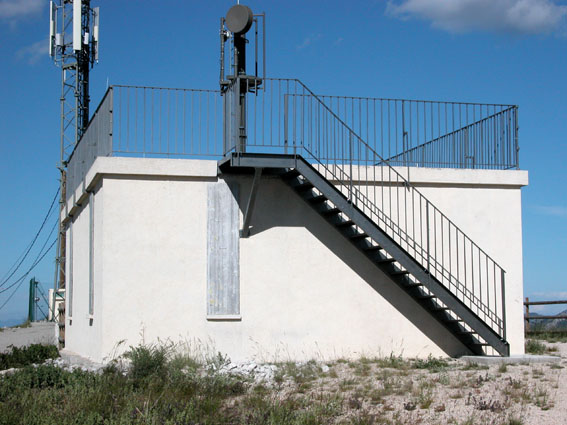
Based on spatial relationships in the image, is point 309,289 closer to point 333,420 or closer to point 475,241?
point 475,241

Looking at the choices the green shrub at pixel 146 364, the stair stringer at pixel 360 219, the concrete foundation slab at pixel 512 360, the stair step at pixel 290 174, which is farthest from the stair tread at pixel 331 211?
the green shrub at pixel 146 364

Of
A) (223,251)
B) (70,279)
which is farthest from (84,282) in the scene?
(223,251)

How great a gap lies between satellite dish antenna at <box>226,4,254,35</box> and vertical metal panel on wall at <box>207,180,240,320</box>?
9.83 feet

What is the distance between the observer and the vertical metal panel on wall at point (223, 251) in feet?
48.1

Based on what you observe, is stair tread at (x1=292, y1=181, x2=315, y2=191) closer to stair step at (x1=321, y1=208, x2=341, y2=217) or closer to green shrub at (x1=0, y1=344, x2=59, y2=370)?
stair step at (x1=321, y1=208, x2=341, y2=217)

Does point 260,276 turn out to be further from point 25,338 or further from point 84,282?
point 25,338

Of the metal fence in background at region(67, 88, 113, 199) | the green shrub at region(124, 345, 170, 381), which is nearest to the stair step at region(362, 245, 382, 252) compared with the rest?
the green shrub at region(124, 345, 170, 381)

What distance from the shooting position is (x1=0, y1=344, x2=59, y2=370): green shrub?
1500cm

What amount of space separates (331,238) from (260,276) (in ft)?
5.32

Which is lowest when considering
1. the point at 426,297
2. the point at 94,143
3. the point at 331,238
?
the point at 426,297

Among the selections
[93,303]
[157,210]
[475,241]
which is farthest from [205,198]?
[475,241]

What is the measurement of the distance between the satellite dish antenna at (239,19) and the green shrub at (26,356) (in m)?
7.60

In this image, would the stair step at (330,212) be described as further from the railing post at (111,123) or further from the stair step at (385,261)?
the railing post at (111,123)

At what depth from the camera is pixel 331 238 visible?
15.3 m
